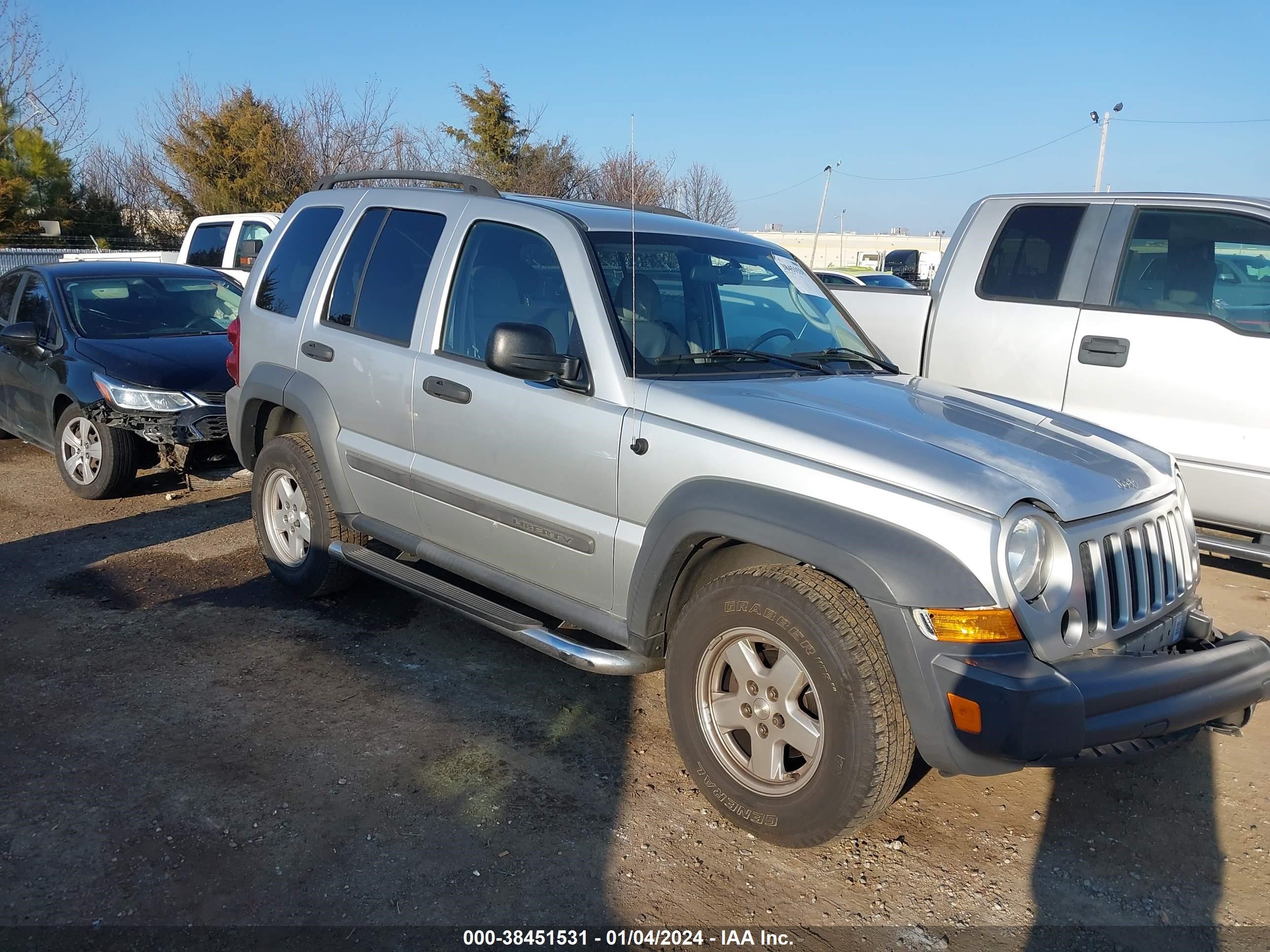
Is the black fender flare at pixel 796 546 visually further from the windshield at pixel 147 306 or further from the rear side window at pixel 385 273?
the windshield at pixel 147 306

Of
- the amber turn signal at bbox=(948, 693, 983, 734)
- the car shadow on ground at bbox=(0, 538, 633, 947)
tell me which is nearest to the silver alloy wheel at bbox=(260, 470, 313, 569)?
the car shadow on ground at bbox=(0, 538, 633, 947)

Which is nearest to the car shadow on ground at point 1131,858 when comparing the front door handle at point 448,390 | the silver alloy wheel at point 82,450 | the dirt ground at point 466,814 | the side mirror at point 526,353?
the dirt ground at point 466,814

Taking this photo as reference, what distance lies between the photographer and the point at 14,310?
27.2 ft

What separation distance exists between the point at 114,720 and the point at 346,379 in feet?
5.79

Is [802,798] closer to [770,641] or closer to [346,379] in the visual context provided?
[770,641]

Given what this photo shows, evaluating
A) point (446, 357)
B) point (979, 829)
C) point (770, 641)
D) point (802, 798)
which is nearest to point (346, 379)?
point (446, 357)

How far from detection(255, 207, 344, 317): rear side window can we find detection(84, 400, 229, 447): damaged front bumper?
5.77ft

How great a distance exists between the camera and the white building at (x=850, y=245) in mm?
65812

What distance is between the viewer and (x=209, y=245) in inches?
560

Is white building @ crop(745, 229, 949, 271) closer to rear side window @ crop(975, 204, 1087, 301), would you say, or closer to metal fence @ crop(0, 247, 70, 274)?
metal fence @ crop(0, 247, 70, 274)

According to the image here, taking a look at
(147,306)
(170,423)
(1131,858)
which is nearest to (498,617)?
(1131,858)

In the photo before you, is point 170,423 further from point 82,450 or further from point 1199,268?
point 1199,268

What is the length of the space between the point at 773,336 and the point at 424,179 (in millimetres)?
1975


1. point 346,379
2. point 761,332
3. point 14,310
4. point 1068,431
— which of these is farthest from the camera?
point 14,310
